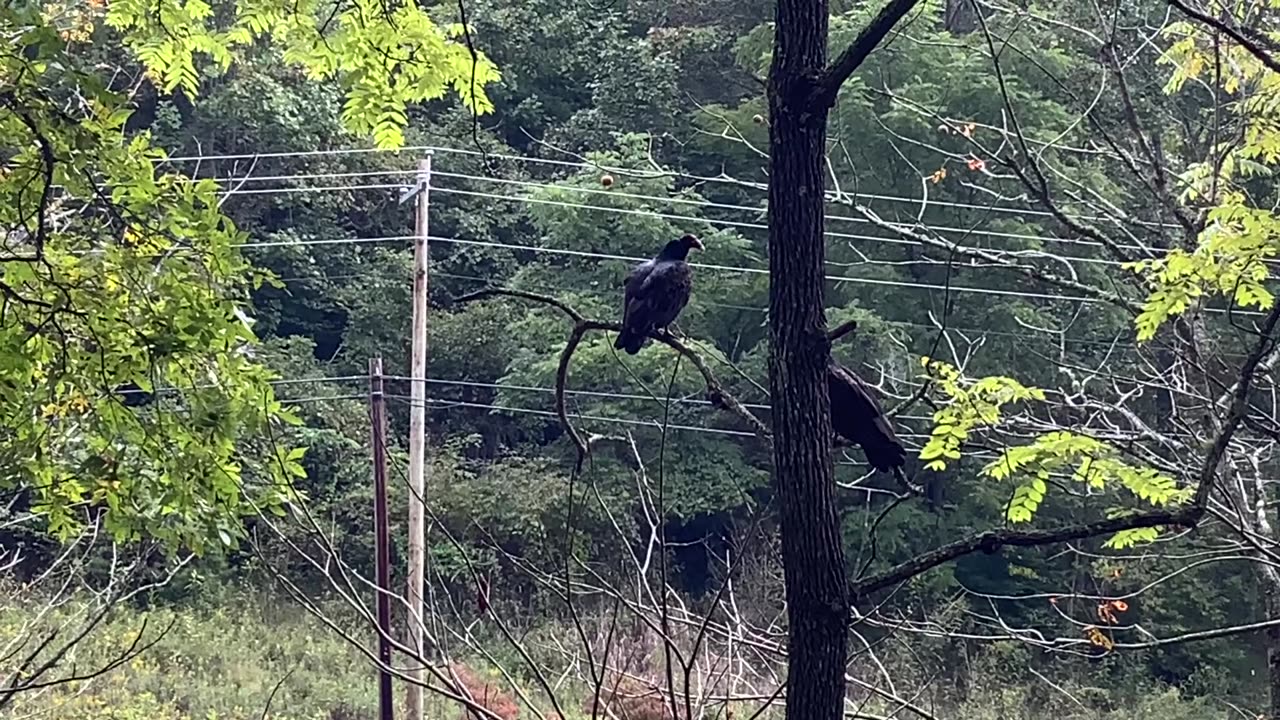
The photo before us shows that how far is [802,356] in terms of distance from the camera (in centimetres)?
165

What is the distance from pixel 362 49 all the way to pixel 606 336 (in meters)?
6.08

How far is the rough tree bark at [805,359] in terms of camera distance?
1603 mm

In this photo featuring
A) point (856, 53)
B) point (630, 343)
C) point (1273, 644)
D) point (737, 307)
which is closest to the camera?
point (856, 53)

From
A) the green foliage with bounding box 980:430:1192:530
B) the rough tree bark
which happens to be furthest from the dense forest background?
the rough tree bark

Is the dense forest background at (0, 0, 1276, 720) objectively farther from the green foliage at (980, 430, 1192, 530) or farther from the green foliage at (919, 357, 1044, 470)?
the green foliage at (980, 430, 1192, 530)

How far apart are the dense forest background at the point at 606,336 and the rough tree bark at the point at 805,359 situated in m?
6.33

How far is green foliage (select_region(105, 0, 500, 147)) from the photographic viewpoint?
267 cm

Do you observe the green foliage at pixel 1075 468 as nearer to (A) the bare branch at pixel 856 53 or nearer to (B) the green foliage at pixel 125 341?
(A) the bare branch at pixel 856 53

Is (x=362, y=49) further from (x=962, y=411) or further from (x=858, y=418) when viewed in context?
(x=962, y=411)

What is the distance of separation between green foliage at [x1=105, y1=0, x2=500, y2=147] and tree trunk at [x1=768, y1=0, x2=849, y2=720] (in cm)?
110

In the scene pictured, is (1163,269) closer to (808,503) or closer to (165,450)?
(808,503)

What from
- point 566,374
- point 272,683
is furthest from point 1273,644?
point 272,683

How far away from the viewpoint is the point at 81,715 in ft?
26.8

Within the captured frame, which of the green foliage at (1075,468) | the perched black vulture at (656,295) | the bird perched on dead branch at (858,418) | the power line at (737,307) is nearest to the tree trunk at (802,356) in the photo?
the bird perched on dead branch at (858,418)
